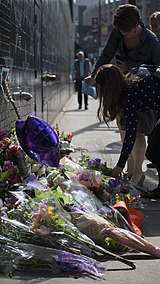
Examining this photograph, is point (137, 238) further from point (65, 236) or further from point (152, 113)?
point (152, 113)

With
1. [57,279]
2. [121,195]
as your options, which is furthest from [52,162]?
[57,279]

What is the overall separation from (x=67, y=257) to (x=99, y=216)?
0.71 m

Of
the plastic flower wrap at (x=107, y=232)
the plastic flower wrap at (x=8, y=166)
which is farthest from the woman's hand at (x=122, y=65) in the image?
the plastic flower wrap at (x=107, y=232)

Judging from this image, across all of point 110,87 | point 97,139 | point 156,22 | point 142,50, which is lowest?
point 97,139

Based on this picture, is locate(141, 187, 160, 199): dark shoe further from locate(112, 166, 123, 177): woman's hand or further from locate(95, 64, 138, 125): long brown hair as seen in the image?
locate(95, 64, 138, 125): long brown hair

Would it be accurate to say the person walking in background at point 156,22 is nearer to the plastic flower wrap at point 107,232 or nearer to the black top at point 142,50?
the black top at point 142,50

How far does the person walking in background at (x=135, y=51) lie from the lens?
6.80m

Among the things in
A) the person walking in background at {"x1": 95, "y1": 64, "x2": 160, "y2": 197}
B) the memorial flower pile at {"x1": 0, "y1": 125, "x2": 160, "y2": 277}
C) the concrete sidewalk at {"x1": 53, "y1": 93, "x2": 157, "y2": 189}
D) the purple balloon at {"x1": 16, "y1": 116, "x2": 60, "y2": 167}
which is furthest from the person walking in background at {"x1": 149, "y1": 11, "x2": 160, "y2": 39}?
the purple balloon at {"x1": 16, "y1": 116, "x2": 60, "y2": 167}

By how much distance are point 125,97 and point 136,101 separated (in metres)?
0.15

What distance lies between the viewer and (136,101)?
601 centimetres

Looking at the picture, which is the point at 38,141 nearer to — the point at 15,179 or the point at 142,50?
the point at 15,179

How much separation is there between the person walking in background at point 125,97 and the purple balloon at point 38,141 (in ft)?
2.65

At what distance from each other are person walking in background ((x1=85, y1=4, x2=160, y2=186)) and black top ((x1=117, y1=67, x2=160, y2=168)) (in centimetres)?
57

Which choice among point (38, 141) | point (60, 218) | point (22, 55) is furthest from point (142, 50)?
point (60, 218)
